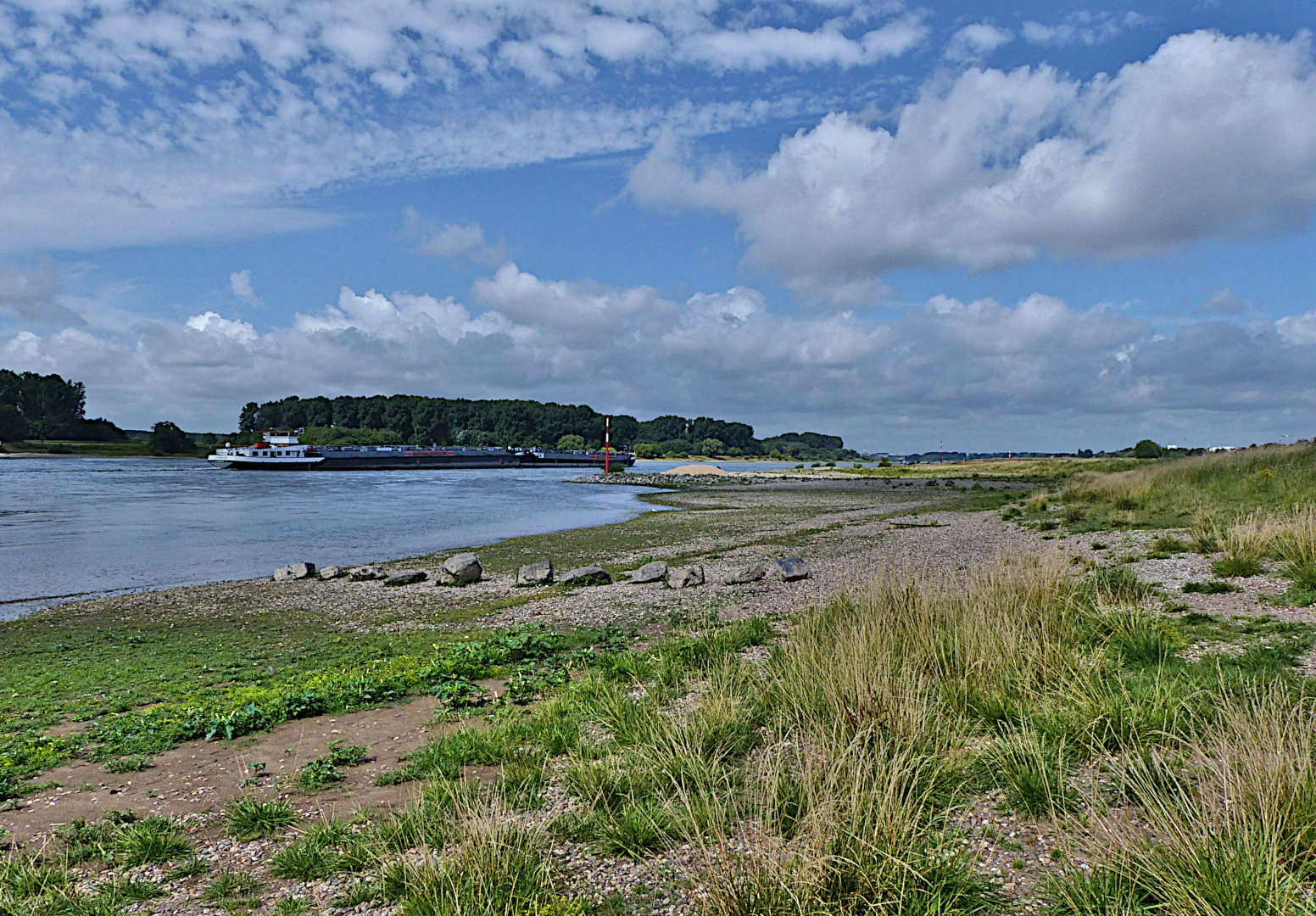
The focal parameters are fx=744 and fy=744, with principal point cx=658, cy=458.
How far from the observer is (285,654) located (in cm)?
1195

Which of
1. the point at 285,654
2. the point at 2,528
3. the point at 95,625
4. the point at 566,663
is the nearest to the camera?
the point at 566,663

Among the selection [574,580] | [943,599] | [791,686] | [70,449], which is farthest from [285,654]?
[70,449]

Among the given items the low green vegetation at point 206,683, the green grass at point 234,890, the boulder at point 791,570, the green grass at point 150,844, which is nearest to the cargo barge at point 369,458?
the boulder at point 791,570

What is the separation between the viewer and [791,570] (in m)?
15.8

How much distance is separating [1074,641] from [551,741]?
18.3 feet

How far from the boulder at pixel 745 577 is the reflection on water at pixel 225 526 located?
13.6 m

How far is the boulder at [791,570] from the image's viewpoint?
1565 cm

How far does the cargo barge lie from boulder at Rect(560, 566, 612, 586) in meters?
75.9

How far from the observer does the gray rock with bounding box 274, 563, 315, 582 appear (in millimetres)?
19453

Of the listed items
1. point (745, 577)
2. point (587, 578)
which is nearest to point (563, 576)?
point (587, 578)

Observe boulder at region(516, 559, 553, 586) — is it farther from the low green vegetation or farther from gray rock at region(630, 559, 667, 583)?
the low green vegetation

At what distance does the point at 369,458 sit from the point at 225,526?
297ft

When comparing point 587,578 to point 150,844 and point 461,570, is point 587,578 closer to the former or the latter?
point 461,570

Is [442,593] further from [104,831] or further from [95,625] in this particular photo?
[104,831]
